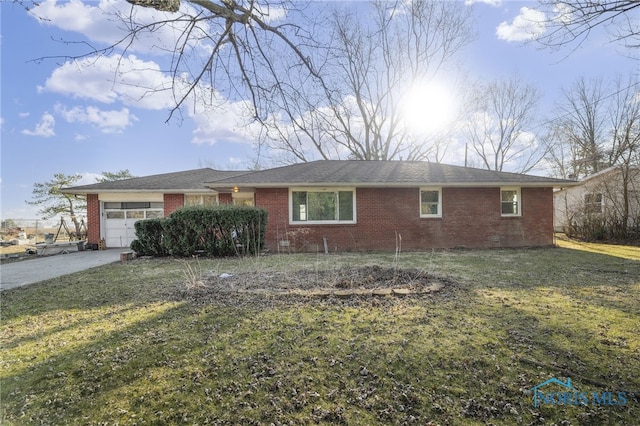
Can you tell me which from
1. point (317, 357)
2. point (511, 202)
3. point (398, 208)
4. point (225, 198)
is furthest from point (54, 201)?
point (511, 202)

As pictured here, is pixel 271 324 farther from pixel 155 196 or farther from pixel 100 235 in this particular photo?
pixel 100 235

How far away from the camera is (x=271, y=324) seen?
11.8 ft

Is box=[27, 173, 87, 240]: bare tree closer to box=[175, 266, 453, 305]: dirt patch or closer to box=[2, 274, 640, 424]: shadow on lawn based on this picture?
box=[175, 266, 453, 305]: dirt patch

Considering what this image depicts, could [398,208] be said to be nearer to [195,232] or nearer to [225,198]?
[195,232]

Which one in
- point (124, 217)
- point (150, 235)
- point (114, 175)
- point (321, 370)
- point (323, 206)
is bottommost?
point (321, 370)

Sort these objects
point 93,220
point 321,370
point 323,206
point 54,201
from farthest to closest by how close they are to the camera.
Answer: point 54,201 < point 93,220 < point 323,206 < point 321,370

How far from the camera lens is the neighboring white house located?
1531cm

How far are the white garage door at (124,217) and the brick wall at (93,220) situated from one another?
1.01 ft

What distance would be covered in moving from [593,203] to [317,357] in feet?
66.3

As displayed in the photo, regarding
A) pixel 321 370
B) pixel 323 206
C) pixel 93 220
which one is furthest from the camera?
pixel 93 220

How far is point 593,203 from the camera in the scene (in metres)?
16.6

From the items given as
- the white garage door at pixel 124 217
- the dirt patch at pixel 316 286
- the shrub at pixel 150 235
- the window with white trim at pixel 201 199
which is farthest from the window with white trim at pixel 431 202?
the white garage door at pixel 124 217

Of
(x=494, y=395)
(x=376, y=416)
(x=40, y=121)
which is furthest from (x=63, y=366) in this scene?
(x=40, y=121)

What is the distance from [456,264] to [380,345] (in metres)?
5.93
